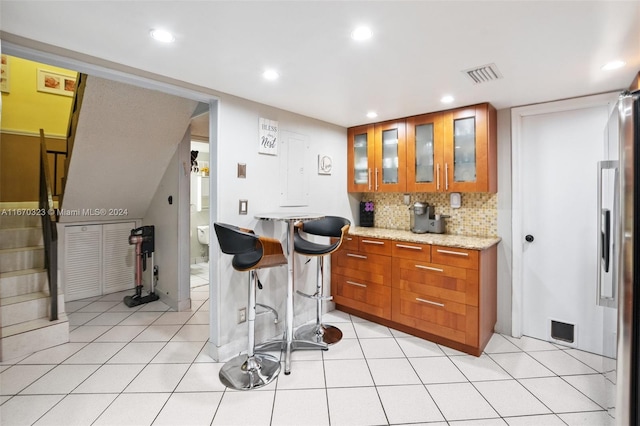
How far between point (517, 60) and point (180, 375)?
3.31 m

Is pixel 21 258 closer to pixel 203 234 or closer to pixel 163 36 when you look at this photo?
pixel 203 234

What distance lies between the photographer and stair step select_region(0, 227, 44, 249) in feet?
10.5

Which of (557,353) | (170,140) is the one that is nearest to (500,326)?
(557,353)

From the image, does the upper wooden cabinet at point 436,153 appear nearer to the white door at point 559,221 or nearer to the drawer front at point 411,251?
the white door at point 559,221

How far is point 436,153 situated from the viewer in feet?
10.2

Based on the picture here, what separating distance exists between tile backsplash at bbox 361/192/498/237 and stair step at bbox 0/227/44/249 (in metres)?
4.06

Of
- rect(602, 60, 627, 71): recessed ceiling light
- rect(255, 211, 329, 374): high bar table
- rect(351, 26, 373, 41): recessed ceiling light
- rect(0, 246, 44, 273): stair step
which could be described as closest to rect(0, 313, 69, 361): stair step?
rect(0, 246, 44, 273): stair step

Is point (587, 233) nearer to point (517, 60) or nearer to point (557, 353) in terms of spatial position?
point (557, 353)

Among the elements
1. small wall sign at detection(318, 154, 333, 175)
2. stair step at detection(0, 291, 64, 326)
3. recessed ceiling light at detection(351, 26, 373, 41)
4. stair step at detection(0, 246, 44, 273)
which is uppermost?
recessed ceiling light at detection(351, 26, 373, 41)

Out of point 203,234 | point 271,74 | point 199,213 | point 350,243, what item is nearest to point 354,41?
point 271,74

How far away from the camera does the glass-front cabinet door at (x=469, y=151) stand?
282cm

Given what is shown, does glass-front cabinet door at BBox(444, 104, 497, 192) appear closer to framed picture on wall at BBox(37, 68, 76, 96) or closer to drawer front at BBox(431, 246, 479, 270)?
drawer front at BBox(431, 246, 479, 270)

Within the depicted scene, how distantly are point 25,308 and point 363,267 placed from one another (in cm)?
329

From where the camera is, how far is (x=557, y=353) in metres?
2.66
